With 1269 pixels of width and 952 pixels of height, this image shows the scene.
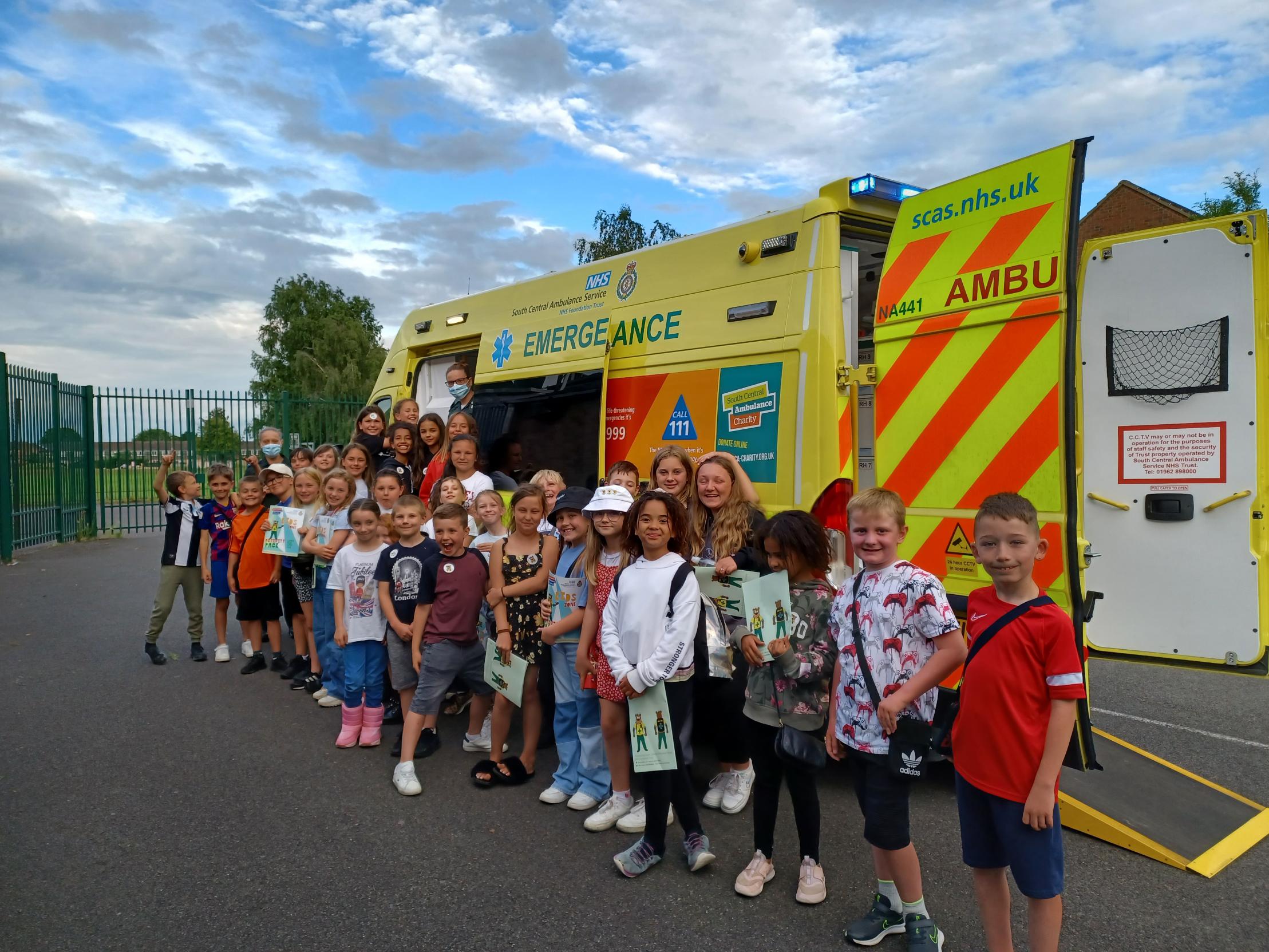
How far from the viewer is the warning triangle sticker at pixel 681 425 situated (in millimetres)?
4730

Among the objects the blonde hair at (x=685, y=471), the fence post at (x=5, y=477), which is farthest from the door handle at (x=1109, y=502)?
the fence post at (x=5, y=477)

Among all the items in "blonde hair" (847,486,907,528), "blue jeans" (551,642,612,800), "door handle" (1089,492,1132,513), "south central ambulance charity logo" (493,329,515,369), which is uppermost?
"south central ambulance charity logo" (493,329,515,369)

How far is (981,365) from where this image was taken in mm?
3602

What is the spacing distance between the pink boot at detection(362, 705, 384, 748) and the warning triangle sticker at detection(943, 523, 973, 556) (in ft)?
10.3

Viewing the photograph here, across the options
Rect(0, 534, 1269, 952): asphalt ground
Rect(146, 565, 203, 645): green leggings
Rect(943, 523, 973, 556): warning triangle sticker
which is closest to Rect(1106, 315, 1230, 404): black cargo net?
Rect(943, 523, 973, 556): warning triangle sticker

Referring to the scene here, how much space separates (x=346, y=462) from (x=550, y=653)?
8.66 ft

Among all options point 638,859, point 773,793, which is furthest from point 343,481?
point 773,793

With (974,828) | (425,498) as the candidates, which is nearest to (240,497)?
(425,498)

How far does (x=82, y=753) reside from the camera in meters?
4.60

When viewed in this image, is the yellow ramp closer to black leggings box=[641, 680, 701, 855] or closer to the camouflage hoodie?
the camouflage hoodie

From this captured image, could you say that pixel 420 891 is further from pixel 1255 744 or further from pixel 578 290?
pixel 1255 744

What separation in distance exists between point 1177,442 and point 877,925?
2.55 meters

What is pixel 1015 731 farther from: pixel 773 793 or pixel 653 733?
pixel 653 733

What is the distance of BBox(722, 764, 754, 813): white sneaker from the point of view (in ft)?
12.9
